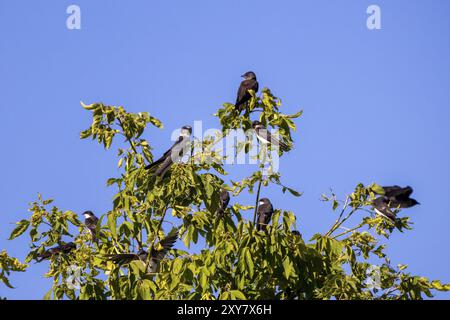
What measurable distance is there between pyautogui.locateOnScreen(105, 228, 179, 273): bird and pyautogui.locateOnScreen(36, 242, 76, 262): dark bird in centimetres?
119

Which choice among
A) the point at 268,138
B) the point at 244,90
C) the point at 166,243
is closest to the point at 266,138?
the point at 268,138

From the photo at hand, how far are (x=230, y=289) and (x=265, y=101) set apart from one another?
3.17 metres

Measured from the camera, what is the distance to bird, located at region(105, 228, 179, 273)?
16.2m

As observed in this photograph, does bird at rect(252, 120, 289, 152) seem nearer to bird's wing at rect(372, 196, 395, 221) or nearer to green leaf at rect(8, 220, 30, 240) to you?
bird's wing at rect(372, 196, 395, 221)

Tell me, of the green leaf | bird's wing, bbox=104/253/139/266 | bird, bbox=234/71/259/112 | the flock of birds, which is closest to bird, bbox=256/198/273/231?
the flock of birds

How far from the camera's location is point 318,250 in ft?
52.4

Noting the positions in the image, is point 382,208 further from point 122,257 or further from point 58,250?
point 58,250

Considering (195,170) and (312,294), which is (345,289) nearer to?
A: (312,294)

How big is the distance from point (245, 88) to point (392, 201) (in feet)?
12.0

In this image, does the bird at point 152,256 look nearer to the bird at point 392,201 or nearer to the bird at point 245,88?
the bird at point 245,88

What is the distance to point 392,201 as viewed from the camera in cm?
1728

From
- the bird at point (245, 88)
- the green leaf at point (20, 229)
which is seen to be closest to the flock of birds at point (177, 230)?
the bird at point (245, 88)

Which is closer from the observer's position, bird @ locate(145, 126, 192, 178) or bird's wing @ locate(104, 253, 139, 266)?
bird's wing @ locate(104, 253, 139, 266)

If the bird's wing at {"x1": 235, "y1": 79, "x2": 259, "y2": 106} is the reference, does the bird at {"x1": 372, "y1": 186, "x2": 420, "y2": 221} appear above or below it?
below
